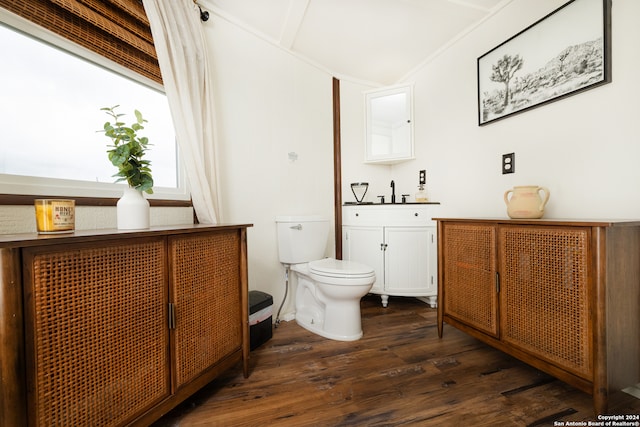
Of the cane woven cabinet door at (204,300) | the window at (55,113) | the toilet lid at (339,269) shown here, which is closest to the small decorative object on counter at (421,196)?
the toilet lid at (339,269)

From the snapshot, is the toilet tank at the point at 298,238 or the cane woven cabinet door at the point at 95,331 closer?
the cane woven cabinet door at the point at 95,331

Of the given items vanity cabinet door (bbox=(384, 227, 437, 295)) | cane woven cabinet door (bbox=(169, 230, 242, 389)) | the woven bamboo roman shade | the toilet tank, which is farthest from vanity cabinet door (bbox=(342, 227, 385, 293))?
the woven bamboo roman shade

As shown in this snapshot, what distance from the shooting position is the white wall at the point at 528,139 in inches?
47.2

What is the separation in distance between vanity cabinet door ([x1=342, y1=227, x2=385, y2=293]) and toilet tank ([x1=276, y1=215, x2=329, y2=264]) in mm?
461

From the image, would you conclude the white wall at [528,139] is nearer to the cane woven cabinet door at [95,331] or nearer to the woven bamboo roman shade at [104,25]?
the woven bamboo roman shade at [104,25]

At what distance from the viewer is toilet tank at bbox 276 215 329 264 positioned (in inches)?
77.1

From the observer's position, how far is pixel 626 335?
40.1 inches

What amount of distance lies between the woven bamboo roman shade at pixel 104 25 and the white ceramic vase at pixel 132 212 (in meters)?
0.69

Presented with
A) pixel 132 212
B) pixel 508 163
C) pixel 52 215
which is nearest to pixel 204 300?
pixel 132 212

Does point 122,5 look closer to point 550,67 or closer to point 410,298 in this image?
point 550,67

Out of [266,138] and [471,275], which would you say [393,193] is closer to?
[471,275]

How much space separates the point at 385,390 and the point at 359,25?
234cm

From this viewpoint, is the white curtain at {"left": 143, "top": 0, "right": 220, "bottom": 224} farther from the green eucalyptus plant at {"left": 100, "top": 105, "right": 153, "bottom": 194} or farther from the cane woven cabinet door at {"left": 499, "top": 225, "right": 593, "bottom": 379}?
the cane woven cabinet door at {"left": 499, "top": 225, "right": 593, "bottom": 379}

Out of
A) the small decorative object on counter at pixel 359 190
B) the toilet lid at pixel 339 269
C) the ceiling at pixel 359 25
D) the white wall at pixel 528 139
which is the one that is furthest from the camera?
the small decorative object on counter at pixel 359 190
